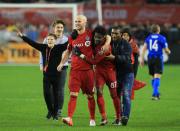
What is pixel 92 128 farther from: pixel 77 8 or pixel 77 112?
pixel 77 8

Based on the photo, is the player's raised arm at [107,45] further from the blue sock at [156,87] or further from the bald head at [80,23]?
the blue sock at [156,87]

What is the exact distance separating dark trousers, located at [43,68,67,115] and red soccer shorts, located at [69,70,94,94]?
1765 mm

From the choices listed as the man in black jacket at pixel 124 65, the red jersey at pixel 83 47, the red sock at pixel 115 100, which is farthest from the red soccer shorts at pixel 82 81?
the man in black jacket at pixel 124 65

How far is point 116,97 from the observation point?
16.2 metres

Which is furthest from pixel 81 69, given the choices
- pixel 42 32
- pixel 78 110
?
pixel 42 32

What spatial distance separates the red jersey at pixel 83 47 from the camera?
15688mm

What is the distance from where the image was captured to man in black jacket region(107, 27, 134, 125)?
636 inches

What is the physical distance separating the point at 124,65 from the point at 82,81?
1.09 metres

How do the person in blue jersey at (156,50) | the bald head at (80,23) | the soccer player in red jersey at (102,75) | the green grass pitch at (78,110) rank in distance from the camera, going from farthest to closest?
the person in blue jersey at (156,50) → the green grass pitch at (78,110) → the soccer player in red jersey at (102,75) → the bald head at (80,23)

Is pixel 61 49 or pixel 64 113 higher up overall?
pixel 61 49

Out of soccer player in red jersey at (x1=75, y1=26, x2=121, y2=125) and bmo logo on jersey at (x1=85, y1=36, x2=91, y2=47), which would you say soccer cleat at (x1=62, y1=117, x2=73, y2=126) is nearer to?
soccer player in red jersey at (x1=75, y1=26, x2=121, y2=125)

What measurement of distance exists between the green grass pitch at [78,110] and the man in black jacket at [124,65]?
434 millimetres

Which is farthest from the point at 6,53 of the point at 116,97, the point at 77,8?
the point at 116,97

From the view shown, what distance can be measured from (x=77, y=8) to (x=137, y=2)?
5.59 m
